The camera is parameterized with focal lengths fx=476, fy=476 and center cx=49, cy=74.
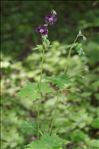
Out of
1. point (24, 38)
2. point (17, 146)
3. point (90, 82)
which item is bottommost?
point (17, 146)

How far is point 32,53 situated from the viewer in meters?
6.29

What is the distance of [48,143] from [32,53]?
3.65m

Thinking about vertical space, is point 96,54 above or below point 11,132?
above

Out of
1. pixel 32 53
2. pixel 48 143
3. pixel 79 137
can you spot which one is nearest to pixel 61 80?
pixel 48 143

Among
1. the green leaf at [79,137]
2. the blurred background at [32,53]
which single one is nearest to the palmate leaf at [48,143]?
the blurred background at [32,53]

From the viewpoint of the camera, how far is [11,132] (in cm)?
402

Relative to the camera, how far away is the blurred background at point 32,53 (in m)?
4.22

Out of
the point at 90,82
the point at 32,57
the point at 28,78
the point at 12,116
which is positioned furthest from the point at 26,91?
the point at 32,57

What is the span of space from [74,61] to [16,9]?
2488mm

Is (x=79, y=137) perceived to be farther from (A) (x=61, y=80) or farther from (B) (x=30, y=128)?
(A) (x=61, y=80)

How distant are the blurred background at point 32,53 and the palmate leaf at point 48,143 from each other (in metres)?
0.58

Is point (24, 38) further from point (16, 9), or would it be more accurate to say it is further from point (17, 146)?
point (17, 146)

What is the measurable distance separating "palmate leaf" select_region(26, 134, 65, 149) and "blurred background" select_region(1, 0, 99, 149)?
0.58 metres

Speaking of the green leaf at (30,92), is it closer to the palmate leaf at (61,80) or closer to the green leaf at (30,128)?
the palmate leaf at (61,80)
